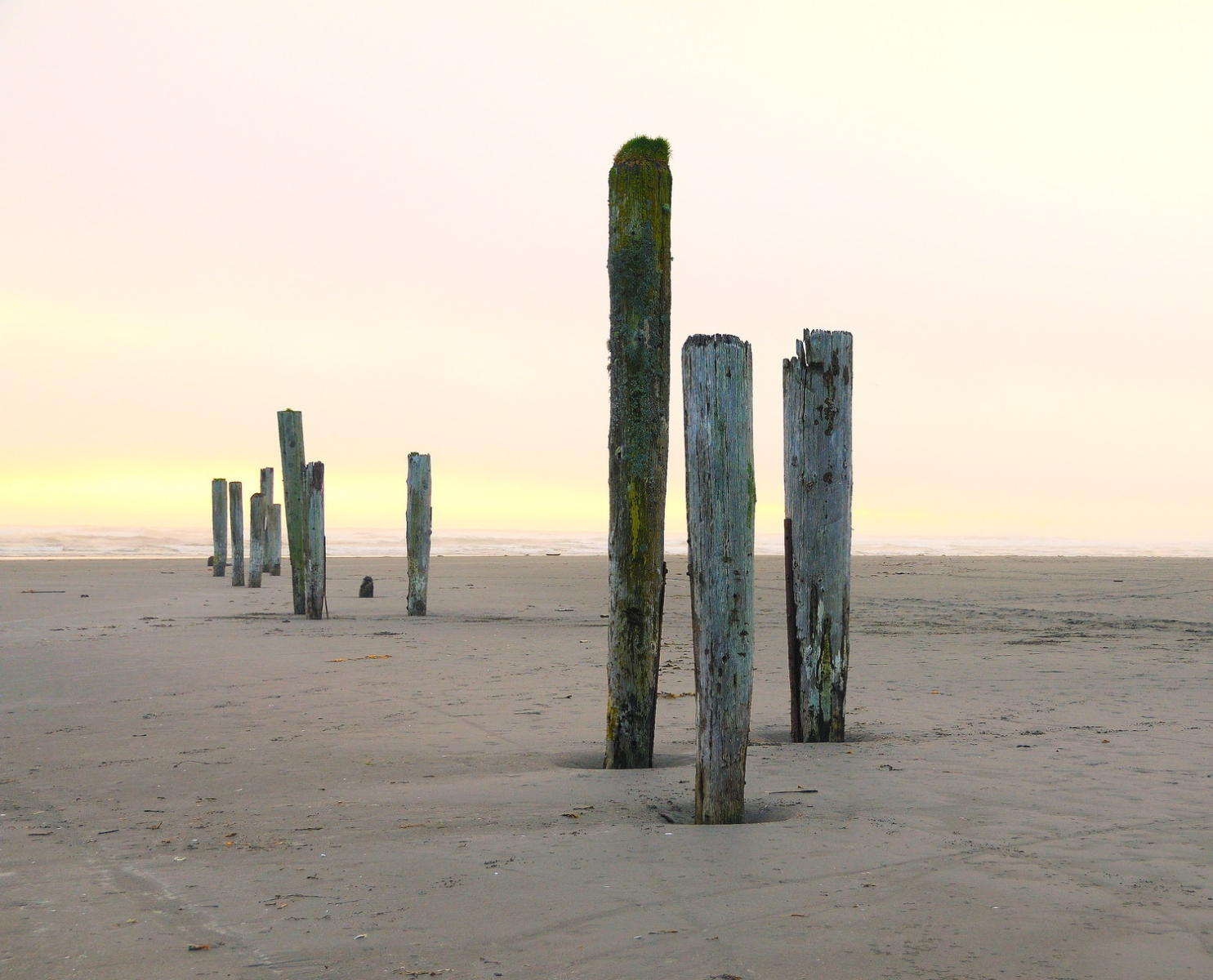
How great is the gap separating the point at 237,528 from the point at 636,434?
21.5 metres

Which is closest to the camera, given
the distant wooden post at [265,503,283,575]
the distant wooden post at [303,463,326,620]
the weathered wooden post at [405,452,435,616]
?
the distant wooden post at [303,463,326,620]

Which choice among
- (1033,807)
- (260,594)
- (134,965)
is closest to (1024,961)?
(1033,807)

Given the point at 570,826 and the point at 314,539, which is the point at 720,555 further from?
the point at 314,539

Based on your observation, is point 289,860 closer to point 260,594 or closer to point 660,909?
point 660,909

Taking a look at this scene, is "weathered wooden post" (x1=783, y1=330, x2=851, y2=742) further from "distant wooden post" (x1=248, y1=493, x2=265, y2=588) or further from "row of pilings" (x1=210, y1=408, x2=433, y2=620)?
"distant wooden post" (x1=248, y1=493, x2=265, y2=588)

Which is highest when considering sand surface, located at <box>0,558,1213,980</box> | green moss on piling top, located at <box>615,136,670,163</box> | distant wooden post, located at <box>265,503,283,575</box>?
green moss on piling top, located at <box>615,136,670,163</box>

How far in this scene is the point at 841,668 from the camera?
6785 mm

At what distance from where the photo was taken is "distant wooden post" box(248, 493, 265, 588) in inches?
907

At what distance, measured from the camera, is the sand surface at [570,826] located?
3406mm

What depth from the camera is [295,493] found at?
15.7 m

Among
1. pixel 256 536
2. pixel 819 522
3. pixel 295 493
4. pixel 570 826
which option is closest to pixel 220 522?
pixel 256 536

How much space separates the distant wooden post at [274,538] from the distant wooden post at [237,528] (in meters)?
0.68

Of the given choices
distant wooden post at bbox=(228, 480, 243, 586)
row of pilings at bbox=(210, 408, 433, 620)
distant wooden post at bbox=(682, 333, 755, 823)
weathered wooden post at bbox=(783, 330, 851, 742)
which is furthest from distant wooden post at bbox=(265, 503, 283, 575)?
distant wooden post at bbox=(682, 333, 755, 823)

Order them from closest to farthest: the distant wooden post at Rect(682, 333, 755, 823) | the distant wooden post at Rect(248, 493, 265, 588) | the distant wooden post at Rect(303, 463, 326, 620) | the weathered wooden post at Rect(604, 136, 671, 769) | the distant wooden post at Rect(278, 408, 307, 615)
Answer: the distant wooden post at Rect(682, 333, 755, 823), the weathered wooden post at Rect(604, 136, 671, 769), the distant wooden post at Rect(303, 463, 326, 620), the distant wooden post at Rect(278, 408, 307, 615), the distant wooden post at Rect(248, 493, 265, 588)
